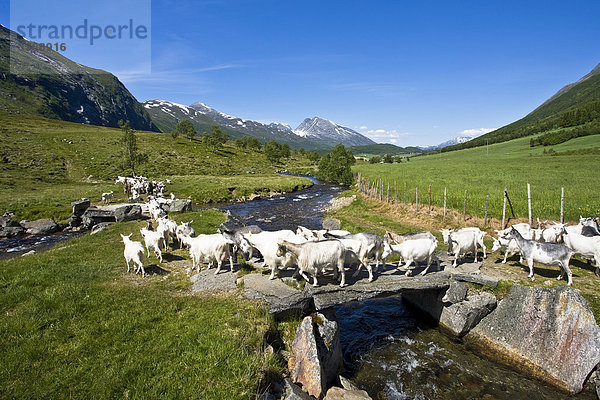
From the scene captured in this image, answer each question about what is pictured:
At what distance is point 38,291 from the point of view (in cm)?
1042

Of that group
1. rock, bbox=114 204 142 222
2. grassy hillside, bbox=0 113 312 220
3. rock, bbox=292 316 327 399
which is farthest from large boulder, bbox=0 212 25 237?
rock, bbox=292 316 327 399

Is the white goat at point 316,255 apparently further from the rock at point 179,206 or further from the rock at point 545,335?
the rock at point 179,206

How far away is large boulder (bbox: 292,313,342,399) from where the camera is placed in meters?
8.17

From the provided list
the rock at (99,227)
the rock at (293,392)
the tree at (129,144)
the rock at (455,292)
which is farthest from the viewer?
the tree at (129,144)

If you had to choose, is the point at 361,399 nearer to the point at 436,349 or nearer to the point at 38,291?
the point at 436,349

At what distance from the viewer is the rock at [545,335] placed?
361 inches

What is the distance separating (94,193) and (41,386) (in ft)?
127

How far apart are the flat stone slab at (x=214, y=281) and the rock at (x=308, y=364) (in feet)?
11.3

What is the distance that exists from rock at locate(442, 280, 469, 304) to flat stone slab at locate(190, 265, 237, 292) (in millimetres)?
9092

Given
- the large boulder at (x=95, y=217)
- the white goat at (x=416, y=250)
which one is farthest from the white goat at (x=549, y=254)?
the large boulder at (x=95, y=217)

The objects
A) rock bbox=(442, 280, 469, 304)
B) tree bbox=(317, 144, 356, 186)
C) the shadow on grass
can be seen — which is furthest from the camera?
tree bbox=(317, 144, 356, 186)

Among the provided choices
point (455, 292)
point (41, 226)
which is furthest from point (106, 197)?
point (455, 292)

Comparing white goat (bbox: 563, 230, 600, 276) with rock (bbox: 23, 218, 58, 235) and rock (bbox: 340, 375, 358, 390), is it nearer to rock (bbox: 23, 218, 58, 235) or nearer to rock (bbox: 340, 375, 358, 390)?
rock (bbox: 340, 375, 358, 390)

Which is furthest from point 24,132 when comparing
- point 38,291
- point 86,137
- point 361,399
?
point 361,399
